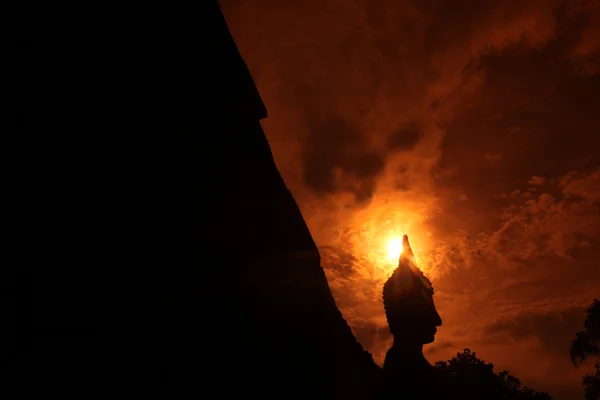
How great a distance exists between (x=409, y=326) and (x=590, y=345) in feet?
82.7

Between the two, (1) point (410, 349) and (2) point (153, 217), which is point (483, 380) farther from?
(2) point (153, 217)

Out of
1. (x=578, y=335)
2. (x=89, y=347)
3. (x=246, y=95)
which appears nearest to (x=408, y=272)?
(x=246, y=95)

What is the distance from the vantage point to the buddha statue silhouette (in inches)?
306

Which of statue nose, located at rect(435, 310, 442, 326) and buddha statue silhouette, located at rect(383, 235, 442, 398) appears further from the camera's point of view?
statue nose, located at rect(435, 310, 442, 326)

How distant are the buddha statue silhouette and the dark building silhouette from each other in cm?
642

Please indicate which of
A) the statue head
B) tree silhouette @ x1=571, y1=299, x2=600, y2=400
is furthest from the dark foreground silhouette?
tree silhouette @ x1=571, y1=299, x2=600, y2=400

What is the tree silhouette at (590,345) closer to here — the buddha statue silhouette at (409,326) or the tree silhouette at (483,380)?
the tree silhouette at (483,380)

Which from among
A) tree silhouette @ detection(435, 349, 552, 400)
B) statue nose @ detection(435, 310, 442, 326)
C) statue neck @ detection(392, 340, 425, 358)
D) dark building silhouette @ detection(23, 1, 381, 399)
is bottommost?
dark building silhouette @ detection(23, 1, 381, 399)

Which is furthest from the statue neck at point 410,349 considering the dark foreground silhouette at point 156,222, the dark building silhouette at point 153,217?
the dark building silhouette at point 153,217

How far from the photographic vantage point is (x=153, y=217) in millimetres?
1502

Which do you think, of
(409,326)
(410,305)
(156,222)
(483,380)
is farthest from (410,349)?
(483,380)

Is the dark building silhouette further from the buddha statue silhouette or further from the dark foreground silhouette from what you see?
the buddha statue silhouette

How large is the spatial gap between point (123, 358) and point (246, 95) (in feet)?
4.65

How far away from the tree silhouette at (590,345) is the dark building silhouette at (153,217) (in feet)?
104
